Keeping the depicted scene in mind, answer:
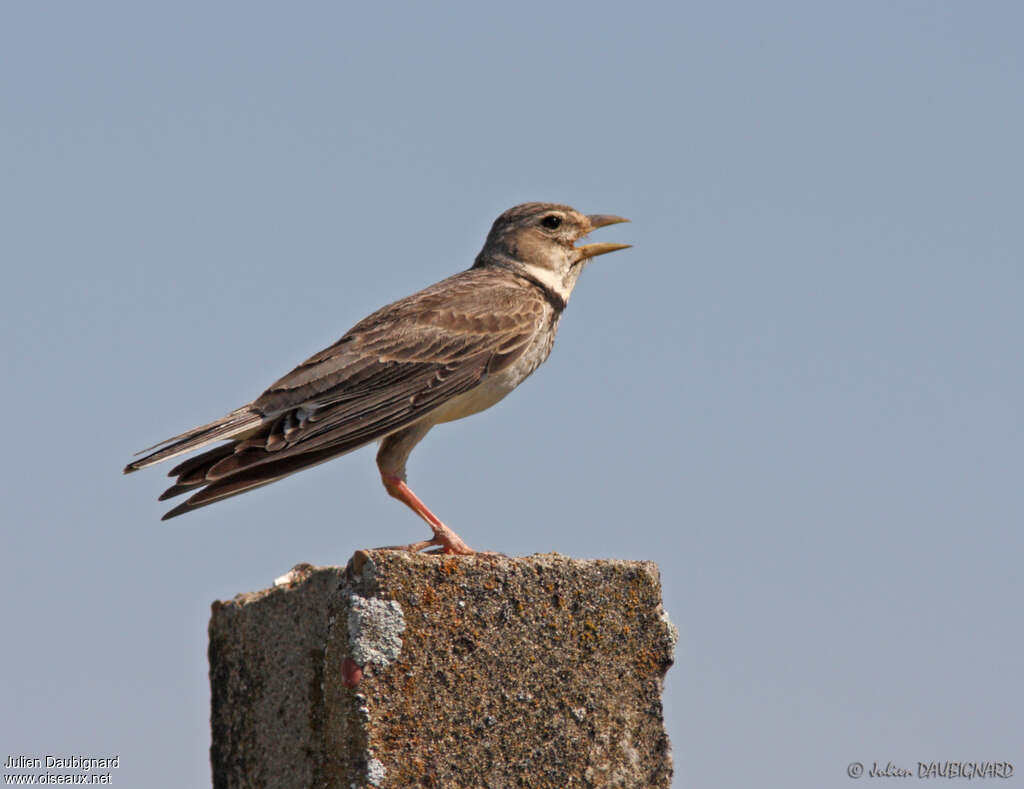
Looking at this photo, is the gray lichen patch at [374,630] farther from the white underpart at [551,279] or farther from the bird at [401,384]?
the white underpart at [551,279]

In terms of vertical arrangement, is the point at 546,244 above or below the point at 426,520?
above

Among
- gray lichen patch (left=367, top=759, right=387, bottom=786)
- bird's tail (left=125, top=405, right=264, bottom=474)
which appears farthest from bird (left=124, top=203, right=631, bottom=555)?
gray lichen patch (left=367, top=759, right=387, bottom=786)

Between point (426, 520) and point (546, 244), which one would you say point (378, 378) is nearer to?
point (426, 520)

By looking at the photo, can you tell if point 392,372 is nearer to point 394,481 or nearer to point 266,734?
point 394,481

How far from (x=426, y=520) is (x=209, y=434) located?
3.85ft

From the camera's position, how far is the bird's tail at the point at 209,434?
5.77 m

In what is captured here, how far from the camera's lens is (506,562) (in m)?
4.62

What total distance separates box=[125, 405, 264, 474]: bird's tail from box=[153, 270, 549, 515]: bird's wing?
49 mm

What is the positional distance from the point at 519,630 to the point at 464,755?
496 millimetres

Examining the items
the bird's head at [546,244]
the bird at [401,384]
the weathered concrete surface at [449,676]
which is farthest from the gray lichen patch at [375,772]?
the bird's head at [546,244]

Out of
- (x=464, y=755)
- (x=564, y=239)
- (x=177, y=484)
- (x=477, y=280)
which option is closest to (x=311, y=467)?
(x=177, y=484)

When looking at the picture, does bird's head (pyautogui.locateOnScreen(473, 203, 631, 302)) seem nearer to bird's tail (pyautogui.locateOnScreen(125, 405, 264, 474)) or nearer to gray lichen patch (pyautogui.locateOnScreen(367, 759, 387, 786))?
bird's tail (pyautogui.locateOnScreen(125, 405, 264, 474))

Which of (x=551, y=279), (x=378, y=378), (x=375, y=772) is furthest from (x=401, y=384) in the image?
(x=375, y=772)

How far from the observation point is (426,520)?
623 cm
